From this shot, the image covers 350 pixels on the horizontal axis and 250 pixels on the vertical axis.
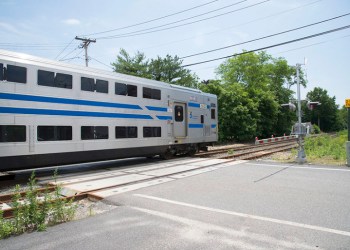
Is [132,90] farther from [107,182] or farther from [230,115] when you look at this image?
[230,115]

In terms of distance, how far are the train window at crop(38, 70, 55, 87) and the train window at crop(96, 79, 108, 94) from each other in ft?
6.14

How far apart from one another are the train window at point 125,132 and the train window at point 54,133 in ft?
7.33

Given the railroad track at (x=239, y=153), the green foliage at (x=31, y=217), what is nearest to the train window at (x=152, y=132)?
the railroad track at (x=239, y=153)

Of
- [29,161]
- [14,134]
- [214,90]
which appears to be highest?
[214,90]

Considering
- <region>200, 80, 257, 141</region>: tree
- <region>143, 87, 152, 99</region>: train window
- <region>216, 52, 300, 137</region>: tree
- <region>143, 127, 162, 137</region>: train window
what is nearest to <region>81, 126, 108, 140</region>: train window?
<region>143, 127, 162, 137</region>: train window

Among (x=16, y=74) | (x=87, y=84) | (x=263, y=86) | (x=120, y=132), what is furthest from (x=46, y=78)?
(x=263, y=86)

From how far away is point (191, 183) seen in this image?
9.09 metres

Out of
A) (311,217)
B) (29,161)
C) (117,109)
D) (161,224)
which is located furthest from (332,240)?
(117,109)

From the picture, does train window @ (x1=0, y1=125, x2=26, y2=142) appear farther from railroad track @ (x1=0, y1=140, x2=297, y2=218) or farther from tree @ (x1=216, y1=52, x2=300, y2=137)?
tree @ (x1=216, y1=52, x2=300, y2=137)

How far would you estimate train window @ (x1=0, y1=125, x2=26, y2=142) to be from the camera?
880 cm

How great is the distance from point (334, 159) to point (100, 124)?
11167 mm

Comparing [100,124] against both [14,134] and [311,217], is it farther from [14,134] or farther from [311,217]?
[311,217]

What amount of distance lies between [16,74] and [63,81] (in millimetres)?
1646

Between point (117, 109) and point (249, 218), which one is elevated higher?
point (117, 109)
